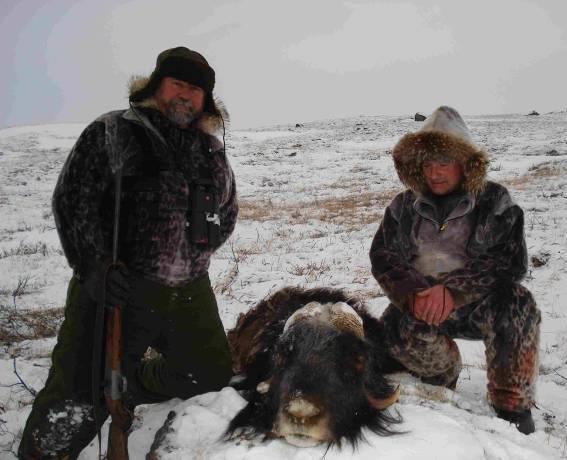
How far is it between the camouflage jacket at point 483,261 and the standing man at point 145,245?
1191mm

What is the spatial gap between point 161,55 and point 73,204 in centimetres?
103

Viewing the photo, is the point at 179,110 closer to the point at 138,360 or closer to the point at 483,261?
the point at 138,360

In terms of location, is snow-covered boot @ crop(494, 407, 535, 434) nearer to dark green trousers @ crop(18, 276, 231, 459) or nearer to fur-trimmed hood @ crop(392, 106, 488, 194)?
fur-trimmed hood @ crop(392, 106, 488, 194)

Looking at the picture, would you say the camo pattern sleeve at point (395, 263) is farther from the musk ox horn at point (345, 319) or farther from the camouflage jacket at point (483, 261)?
the musk ox horn at point (345, 319)

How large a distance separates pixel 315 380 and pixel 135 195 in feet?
4.48

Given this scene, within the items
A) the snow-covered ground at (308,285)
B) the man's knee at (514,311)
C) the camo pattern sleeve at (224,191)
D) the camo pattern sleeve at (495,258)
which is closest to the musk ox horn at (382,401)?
the snow-covered ground at (308,285)

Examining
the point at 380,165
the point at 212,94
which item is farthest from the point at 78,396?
the point at 380,165

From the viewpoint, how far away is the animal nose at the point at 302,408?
2.22 meters

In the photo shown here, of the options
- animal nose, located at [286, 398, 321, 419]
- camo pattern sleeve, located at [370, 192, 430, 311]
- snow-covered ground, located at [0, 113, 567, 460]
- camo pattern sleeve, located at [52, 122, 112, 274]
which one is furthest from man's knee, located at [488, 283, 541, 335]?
camo pattern sleeve, located at [52, 122, 112, 274]

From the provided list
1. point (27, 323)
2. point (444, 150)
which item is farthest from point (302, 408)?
point (27, 323)

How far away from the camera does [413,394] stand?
2.94 m

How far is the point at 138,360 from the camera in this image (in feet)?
9.31

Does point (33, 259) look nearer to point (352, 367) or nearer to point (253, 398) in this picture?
point (253, 398)

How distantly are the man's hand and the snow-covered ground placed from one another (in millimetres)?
483
